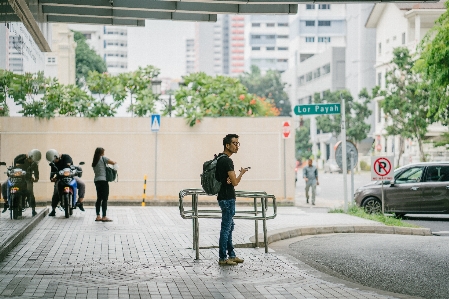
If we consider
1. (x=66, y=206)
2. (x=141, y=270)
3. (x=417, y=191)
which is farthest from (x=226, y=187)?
(x=417, y=191)

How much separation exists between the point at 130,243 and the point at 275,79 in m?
107

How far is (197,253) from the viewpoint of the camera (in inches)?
473

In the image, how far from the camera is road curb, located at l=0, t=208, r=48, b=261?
12.0m

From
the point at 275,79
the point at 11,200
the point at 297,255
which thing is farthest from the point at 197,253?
the point at 275,79

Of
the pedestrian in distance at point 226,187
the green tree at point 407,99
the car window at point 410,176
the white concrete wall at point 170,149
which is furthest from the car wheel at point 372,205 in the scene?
the green tree at point 407,99

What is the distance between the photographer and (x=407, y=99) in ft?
186

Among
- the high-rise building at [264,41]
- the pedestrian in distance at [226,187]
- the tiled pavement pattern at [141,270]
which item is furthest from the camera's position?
the high-rise building at [264,41]

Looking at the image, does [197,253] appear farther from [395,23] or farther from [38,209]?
[395,23]

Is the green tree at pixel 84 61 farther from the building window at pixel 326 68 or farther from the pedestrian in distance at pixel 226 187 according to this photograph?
the pedestrian in distance at pixel 226 187

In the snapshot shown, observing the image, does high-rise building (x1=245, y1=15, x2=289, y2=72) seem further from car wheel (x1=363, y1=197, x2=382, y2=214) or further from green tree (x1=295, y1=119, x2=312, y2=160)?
car wheel (x1=363, y1=197, x2=382, y2=214)

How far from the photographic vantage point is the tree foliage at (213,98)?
101ft

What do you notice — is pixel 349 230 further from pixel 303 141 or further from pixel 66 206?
pixel 303 141

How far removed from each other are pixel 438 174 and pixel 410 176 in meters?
0.80

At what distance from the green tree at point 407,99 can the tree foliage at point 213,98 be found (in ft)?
81.4
